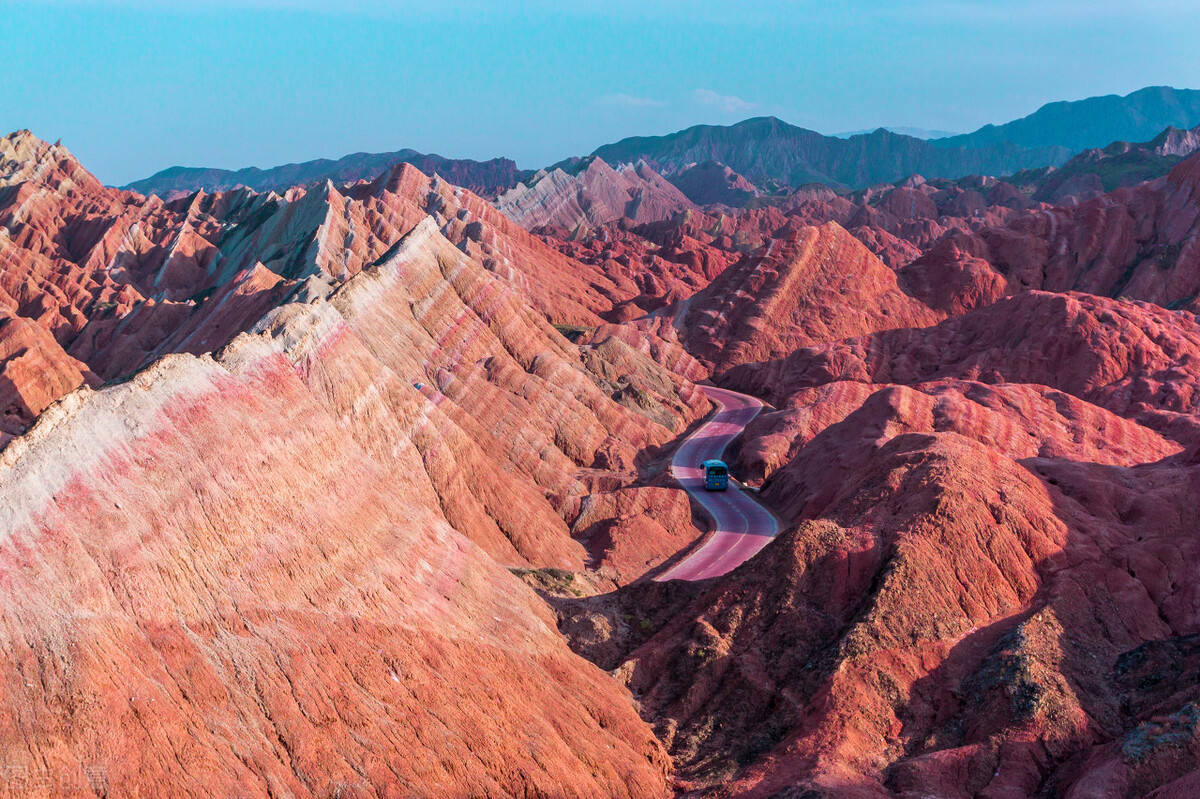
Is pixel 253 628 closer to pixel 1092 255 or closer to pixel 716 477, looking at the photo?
→ pixel 716 477

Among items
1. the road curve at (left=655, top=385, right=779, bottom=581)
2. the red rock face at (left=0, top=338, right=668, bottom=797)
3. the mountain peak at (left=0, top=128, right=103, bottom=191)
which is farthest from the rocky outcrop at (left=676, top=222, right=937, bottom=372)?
the mountain peak at (left=0, top=128, right=103, bottom=191)

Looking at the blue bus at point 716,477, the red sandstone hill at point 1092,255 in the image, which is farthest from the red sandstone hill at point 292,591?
the red sandstone hill at point 1092,255

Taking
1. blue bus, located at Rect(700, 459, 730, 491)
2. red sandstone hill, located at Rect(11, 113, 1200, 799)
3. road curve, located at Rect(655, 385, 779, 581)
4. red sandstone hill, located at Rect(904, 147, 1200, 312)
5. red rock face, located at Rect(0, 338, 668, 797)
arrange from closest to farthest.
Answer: red rock face, located at Rect(0, 338, 668, 797) → red sandstone hill, located at Rect(11, 113, 1200, 799) → road curve, located at Rect(655, 385, 779, 581) → blue bus, located at Rect(700, 459, 730, 491) → red sandstone hill, located at Rect(904, 147, 1200, 312)

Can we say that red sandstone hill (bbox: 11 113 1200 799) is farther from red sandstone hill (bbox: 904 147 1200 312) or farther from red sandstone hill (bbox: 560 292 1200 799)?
red sandstone hill (bbox: 904 147 1200 312)

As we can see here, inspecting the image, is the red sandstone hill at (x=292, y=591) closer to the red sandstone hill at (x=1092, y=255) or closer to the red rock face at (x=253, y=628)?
the red rock face at (x=253, y=628)

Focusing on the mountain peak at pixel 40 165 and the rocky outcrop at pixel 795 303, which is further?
the mountain peak at pixel 40 165

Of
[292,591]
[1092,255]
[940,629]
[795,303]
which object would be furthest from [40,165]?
[940,629]

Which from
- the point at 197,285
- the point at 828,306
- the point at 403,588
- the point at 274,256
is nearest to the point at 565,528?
the point at 403,588

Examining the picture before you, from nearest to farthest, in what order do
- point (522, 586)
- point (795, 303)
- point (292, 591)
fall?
point (292, 591) < point (522, 586) < point (795, 303)
